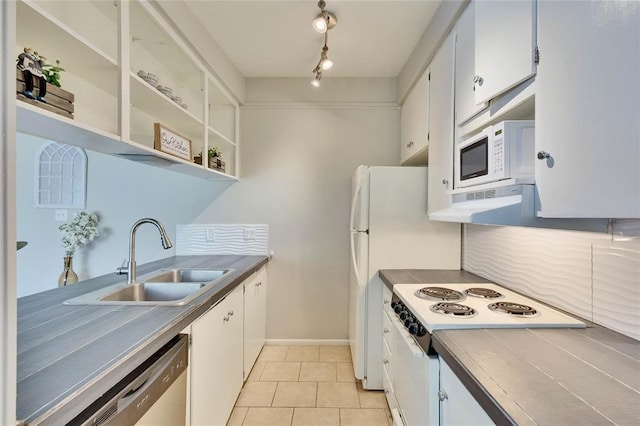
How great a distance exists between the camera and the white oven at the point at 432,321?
3.85 ft

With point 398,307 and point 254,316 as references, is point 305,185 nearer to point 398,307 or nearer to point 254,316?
point 254,316

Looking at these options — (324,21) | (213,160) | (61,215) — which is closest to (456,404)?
(324,21)

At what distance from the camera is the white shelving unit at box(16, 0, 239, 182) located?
1155 mm

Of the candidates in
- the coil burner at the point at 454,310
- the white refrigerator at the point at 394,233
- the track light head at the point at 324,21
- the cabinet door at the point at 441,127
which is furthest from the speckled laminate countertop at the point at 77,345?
the track light head at the point at 324,21

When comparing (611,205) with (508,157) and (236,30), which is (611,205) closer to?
(508,157)

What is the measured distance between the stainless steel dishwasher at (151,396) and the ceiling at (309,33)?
2004 mm

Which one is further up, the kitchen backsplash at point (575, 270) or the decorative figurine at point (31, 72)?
the decorative figurine at point (31, 72)

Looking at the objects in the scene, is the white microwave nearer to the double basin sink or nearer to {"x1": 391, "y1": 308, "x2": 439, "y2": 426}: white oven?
{"x1": 391, "y1": 308, "x2": 439, "y2": 426}: white oven

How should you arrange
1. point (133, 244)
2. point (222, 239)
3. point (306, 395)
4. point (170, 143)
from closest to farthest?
point (133, 244) → point (170, 143) → point (306, 395) → point (222, 239)

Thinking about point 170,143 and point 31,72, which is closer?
point 31,72

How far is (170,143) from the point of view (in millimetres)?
Answer: 1826

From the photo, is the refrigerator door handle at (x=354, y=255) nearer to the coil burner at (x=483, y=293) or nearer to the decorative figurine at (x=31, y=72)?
the coil burner at (x=483, y=293)

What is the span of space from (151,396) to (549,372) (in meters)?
1.18

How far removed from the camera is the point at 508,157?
1.15m
